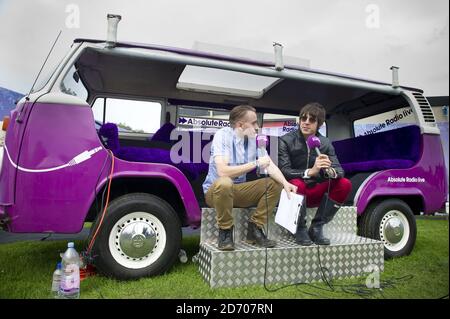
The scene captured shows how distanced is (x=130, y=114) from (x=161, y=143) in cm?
A: 79

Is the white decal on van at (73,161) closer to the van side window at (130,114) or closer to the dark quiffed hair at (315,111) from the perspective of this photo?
the van side window at (130,114)

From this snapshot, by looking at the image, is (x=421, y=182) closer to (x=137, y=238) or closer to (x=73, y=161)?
(x=137, y=238)

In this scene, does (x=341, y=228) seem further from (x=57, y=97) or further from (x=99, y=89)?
(x=99, y=89)

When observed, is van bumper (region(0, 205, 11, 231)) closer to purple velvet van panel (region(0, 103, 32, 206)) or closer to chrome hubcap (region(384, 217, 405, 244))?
purple velvet van panel (region(0, 103, 32, 206))

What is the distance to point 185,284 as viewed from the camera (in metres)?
2.86

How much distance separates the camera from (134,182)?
329 cm

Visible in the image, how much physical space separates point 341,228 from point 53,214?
2908mm

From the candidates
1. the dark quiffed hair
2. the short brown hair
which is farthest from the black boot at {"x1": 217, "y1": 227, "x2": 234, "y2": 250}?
the dark quiffed hair

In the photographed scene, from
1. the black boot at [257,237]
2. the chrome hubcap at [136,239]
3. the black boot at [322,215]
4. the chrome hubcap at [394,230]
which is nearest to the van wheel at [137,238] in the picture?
the chrome hubcap at [136,239]

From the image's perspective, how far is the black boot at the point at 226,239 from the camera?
290 cm

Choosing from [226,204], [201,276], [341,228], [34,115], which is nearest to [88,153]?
[34,115]

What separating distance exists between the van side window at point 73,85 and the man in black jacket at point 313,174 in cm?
218

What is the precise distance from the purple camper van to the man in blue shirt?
1.31 ft

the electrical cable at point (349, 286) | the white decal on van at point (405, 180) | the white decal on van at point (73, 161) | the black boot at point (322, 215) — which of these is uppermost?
the white decal on van at point (73, 161)
